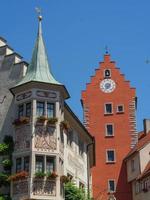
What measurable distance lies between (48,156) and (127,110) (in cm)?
3149

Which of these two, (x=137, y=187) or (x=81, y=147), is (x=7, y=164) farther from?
(x=137, y=187)

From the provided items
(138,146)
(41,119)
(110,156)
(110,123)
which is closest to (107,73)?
(110,123)

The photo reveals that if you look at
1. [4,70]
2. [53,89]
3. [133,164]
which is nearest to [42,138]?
[53,89]

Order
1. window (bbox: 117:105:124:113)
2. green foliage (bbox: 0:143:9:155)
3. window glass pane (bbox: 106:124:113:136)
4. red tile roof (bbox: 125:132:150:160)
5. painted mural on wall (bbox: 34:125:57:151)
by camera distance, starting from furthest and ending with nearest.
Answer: window (bbox: 117:105:124:113) < window glass pane (bbox: 106:124:113:136) < red tile roof (bbox: 125:132:150:160) < green foliage (bbox: 0:143:9:155) < painted mural on wall (bbox: 34:125:57:151)

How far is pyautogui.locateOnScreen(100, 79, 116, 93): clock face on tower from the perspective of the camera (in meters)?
63.1

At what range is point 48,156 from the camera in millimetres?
30938

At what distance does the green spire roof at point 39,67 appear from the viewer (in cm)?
3275

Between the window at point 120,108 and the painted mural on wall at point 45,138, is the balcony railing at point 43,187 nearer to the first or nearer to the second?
the painted mural on wall at point 45,138

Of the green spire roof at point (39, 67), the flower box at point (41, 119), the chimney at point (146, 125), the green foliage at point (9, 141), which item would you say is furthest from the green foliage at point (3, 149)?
the chimney at point (146, 125)

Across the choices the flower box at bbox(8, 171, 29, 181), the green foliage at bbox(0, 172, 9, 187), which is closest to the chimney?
the green foliage at bbox(0, 172, 9, 187)

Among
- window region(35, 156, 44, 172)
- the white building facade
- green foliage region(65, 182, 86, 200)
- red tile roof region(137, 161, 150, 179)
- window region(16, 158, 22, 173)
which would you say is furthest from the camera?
red tile roof region(137, 161, 150, 179)

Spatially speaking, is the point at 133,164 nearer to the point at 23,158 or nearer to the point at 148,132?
the point at 148,132

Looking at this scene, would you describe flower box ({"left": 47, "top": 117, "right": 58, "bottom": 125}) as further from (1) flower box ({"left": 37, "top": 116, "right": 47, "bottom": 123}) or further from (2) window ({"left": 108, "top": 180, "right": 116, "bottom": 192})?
(2) window ({"left": 108, "top": 180, "right": 116, "bottom": 192})

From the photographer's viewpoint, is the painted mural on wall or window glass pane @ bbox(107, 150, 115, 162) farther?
window glass pane @ bbox(107, 150, 115, 162)
